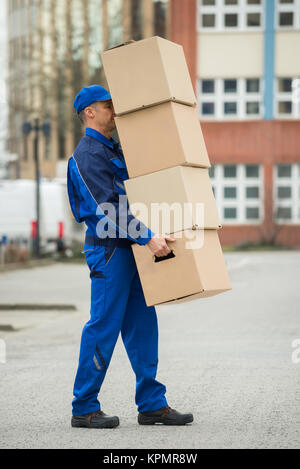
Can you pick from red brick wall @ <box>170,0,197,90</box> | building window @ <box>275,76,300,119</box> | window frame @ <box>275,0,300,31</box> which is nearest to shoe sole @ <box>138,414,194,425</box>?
red brick wall @ <box>170,0,197,90</box>

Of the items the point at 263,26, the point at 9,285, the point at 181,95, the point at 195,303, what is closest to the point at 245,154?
the point at 263,26

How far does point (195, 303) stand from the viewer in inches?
590

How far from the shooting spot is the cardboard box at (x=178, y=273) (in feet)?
17.8

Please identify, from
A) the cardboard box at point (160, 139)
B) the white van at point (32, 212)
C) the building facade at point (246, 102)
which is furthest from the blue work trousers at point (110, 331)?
the building facade at point (246, 102)

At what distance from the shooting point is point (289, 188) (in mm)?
42094

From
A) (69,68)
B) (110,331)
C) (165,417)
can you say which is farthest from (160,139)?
(69,68)

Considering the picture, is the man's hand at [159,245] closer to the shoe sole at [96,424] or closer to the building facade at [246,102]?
the shoe sole at [96,424]

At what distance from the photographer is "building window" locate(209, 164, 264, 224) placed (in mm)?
42312

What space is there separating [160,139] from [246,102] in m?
37.3

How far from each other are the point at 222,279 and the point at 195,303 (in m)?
9.38

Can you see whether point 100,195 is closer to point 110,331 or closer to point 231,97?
point 110,331

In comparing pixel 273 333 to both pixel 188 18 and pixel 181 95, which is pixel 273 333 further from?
pixel 188 18

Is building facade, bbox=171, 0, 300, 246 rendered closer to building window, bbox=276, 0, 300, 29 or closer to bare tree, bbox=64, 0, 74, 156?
building window, bbox=276, 0, 300, 29

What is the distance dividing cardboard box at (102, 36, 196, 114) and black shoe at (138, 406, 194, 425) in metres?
1.74
